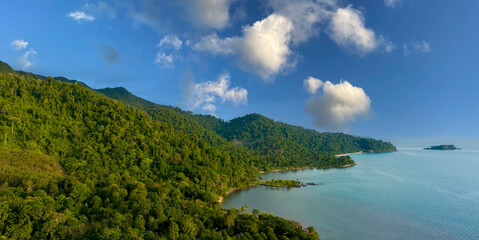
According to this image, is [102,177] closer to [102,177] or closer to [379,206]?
[102,177]

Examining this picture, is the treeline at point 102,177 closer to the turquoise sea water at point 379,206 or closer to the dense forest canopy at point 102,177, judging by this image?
the dense forest canopy at point 102,177

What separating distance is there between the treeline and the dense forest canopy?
228 mm

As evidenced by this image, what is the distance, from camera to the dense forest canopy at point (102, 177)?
4039 centimetres

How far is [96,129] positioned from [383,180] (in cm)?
13048

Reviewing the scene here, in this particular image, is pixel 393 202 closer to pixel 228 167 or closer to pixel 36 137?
pixel 228 167

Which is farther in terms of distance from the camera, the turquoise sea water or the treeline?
the turquoise sea water

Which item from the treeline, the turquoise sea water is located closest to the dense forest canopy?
the treeline

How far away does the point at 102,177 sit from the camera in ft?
219

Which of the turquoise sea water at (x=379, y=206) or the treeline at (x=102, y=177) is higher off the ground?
the treeline at (x=102, y=177)

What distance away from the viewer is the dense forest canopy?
133 feet

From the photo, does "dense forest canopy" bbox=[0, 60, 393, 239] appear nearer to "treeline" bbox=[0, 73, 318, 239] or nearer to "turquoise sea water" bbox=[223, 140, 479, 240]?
"treeline" bbox=[0, 73, 318, 239]

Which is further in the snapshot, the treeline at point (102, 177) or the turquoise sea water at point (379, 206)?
the turquoise sea water at point (379, 206)

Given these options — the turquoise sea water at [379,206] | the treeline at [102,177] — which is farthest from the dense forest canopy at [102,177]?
the turquoise sea water at [379,206]

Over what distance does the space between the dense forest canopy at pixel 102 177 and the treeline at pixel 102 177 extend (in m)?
0.23
